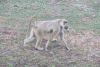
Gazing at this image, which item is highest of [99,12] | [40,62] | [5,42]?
[99,12]

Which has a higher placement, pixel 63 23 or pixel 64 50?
pixel 63 23

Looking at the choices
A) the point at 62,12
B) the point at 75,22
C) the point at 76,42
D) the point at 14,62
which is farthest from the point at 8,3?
the point at 14,62

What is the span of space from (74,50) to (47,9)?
6484mm

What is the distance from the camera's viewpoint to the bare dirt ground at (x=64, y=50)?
566 centimetres

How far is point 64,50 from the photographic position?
6.79m

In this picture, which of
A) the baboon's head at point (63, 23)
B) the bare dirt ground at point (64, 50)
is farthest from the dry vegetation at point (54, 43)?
the baboon's head at point (63, 23)

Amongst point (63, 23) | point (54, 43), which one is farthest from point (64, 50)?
point (63, 23)

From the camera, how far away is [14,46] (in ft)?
21.6

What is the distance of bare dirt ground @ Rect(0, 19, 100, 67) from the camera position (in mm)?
5660

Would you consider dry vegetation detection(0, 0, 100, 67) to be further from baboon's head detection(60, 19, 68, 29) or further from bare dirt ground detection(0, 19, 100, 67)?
baboon's head detection(60, 19, 68, 29)

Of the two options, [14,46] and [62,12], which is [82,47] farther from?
[62,12]

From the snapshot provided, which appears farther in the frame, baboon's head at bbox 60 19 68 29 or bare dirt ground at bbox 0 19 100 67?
baboon's head at bbox 60 19 68 29

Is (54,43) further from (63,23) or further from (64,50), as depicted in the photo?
(63,23)

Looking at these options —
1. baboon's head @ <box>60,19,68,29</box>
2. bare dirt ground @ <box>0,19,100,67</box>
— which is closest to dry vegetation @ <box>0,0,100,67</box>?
bare dirt ground @ <box>0,19,100,67</box>
